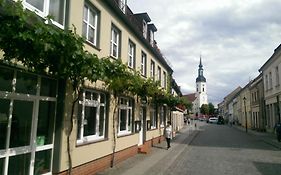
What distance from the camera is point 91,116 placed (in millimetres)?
11117

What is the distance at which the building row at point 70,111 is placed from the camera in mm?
7098

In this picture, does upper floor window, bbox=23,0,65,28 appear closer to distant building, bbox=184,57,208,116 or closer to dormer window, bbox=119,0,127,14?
dormer window, bbox=119,0,127,14

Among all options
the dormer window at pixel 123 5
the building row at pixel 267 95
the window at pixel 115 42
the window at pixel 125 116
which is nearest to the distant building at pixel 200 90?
the building row at pixel 267 95

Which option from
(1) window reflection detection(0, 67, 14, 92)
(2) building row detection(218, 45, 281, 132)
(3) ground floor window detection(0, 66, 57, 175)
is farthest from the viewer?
(2) building row detection(218, 45, 281, 132)

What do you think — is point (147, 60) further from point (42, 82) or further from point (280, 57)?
point (280, 57)

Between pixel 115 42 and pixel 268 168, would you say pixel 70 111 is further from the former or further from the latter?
pixel 268 168

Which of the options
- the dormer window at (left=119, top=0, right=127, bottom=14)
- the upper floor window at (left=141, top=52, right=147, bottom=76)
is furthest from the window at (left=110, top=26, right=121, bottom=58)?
the upper floor window at (left=141, top=52, right=147, bottom=76)

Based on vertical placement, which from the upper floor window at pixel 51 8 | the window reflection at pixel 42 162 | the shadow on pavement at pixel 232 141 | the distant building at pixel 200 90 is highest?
the distant building at pixel 200 90

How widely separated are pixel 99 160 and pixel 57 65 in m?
5.44

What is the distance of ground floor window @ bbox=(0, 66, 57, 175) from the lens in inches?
Answer: 268

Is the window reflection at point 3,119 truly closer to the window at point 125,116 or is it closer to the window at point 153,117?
the window at point 125,116

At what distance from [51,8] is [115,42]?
5.16m

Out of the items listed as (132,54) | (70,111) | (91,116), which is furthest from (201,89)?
(70,111)

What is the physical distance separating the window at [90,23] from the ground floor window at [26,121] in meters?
2.86
